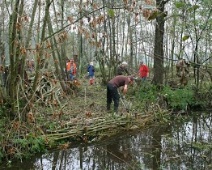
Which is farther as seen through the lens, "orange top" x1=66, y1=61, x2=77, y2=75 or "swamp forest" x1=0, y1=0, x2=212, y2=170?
"orange top" x1=66, y1=61, x2=77, y2=75

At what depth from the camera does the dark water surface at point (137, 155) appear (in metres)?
6.61

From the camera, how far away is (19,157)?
7.03 m

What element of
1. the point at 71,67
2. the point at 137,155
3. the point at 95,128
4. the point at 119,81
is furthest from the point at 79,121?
the point at 71,67

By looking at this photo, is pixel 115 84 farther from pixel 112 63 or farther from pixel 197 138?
pixel 112 63

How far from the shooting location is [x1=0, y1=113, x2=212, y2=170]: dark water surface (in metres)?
6.61

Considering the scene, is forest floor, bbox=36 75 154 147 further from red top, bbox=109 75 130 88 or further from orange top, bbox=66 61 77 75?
orange top, bbox=66 61 77 75

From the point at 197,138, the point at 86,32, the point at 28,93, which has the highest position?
the point at 86,32

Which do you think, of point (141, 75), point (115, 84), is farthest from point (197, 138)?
point (141, 75)

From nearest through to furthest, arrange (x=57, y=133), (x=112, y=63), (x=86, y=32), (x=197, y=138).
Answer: (x=86, y=32), (x=57, y=133), (x=197, y=138), (x=112, y=63)

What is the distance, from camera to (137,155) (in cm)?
738

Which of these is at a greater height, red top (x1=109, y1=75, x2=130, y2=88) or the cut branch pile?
red top (x1=109, y1=75, x2=130, y2=88)

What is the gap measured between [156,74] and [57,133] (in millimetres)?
7804

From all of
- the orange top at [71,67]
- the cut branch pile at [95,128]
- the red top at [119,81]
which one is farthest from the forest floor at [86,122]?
the orange top at [71,67]

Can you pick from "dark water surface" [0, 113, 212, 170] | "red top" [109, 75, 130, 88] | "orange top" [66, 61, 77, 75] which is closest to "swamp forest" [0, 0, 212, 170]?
"dark water surface" [0, 113, 212, 170]
